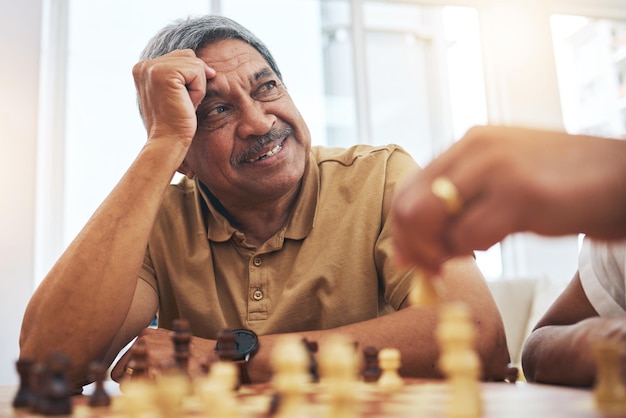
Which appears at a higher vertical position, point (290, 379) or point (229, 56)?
point (229, 56)

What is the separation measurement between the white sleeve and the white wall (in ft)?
12.5

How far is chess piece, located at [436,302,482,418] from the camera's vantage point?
0.64m

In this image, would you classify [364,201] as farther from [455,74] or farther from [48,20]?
[455,74]

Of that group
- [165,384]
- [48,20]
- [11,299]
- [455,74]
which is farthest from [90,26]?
[165,384]

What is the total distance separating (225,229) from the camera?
1.82 m

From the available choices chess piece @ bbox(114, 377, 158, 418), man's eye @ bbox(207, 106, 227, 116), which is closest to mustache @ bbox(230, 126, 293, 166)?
man's eye @ bbox(207, 106, 227, 116)

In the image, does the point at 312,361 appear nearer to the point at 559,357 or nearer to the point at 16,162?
the point at 559,357

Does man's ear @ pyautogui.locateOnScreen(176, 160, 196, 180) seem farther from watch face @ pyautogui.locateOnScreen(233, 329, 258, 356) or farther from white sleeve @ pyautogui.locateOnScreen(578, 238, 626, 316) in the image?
white sleeve @ pyautogui.locateOnScreen(578, 238, 626, 316)

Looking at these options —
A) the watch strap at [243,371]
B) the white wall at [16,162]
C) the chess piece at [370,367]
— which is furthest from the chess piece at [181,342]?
the white wall at [16,162]

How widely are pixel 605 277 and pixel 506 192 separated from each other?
2.45 feet

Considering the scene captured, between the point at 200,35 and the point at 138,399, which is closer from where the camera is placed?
the point at 138,399

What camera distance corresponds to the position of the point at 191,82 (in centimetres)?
177

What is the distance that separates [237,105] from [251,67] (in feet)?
0.42

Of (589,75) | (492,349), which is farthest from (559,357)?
(589,75)
